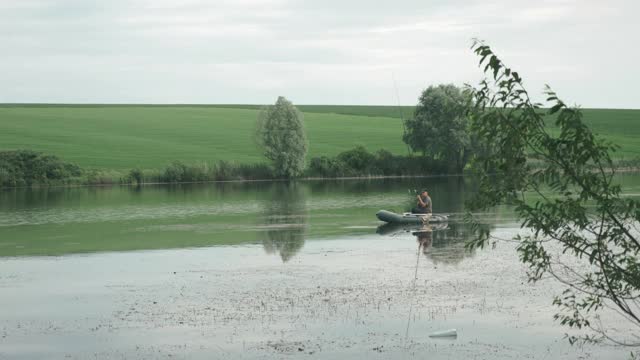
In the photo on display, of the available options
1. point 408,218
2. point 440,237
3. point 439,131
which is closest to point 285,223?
point 408,218

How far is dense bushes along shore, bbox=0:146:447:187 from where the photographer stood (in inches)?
3410

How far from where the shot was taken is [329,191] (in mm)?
70938

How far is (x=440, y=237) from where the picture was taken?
3691 cm

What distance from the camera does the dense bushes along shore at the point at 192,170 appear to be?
284 ft

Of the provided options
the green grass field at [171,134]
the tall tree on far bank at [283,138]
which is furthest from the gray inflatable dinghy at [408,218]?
the green grass field at [171,134]

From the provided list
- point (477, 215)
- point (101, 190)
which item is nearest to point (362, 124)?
point (101, 190)

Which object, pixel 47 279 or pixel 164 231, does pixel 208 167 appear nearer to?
pixel 164 231

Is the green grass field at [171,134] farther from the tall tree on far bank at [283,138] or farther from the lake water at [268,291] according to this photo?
the lake water at [268,291]

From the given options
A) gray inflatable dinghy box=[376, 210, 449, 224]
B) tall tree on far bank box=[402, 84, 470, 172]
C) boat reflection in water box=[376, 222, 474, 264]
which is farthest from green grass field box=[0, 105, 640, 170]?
boat reflection in water box=[376, 222, 474, 264]

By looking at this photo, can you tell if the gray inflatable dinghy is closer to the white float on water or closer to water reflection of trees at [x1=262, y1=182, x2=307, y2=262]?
water reflection of trees at [x1=262, y1=182, x2=307, y2=262]

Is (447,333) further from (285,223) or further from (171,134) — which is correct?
(171,134)

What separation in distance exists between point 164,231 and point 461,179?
1851 inches

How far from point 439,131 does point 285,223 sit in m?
49.8

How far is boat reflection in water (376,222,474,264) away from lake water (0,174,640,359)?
8 cm
